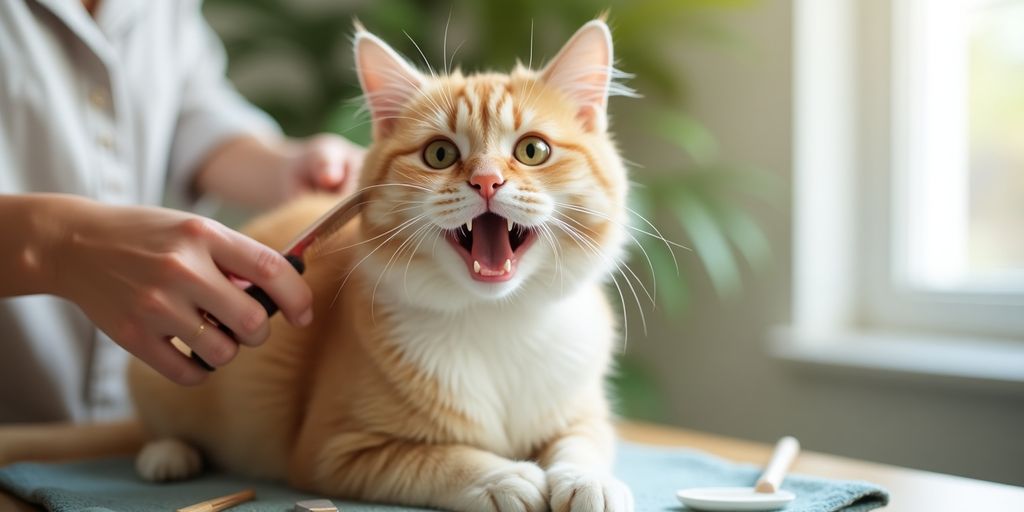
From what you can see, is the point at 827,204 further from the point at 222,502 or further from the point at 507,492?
the point at 222,502

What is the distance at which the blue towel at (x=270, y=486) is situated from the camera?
97 cm

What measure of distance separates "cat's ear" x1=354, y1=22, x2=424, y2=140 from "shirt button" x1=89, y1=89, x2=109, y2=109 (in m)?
0.67

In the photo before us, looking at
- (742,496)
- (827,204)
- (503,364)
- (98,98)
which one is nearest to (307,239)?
(503,364)

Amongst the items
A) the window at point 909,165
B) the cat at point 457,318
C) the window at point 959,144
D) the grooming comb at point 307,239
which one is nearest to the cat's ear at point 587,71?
the cat at point 457,318

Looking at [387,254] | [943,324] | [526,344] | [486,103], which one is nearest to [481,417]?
[526,344]

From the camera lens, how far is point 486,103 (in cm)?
110

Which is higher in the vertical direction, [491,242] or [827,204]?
[827,204]

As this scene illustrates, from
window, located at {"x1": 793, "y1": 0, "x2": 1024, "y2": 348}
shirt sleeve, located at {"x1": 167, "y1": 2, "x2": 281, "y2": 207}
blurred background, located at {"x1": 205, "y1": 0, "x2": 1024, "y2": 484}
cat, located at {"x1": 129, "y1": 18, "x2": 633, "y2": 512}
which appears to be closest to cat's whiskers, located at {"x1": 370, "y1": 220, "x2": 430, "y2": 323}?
cat, located at {"x1": 129, "y1": 18, "x2": 633, "y2": 512}

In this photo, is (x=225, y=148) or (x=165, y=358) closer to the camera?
(x=165, y=358)

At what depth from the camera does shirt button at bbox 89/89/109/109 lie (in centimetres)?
153

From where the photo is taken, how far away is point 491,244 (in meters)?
1.04

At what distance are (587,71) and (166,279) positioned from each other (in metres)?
0.66

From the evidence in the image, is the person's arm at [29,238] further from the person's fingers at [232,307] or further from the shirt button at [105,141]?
the shirt button at [105,141]

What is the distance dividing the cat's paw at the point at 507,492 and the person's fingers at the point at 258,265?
34 centimetres
